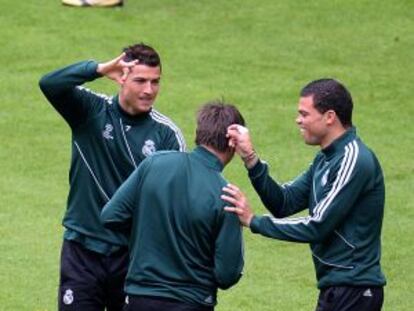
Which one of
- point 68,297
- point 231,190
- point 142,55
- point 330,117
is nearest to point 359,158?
point 330,117

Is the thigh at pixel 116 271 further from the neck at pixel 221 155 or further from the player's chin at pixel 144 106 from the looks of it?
the neck at pixel 221 155

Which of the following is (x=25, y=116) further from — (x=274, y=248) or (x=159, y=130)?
(x=159, y=130)

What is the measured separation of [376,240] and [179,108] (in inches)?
356

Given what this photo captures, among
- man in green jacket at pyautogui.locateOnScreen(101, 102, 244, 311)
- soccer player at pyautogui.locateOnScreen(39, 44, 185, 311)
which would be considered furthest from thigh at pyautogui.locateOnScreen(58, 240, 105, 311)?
man in green jacket at pyautogui.locateOnScreen(101, 102, 244, 311)

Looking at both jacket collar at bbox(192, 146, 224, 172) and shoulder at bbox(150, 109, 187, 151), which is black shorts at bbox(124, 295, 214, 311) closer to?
jacket collar at bbox(192, 146, 224, 172)

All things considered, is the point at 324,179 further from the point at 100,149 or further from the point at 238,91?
the point at 238,91

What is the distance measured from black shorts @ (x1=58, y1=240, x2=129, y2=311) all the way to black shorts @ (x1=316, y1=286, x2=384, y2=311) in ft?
4.83

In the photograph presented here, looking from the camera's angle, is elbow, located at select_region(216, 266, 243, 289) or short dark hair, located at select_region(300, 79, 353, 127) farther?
short dark hair, located at select_region(300, 79, 353, 127)

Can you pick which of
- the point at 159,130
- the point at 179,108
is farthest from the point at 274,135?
the point at 159,130

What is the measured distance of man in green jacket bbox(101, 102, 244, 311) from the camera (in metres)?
7.66

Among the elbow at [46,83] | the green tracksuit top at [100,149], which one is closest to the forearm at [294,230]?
the green tracksuit top at [100,149]

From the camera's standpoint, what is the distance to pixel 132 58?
8852mm

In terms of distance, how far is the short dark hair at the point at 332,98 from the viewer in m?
8.28

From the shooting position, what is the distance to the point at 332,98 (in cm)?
828
